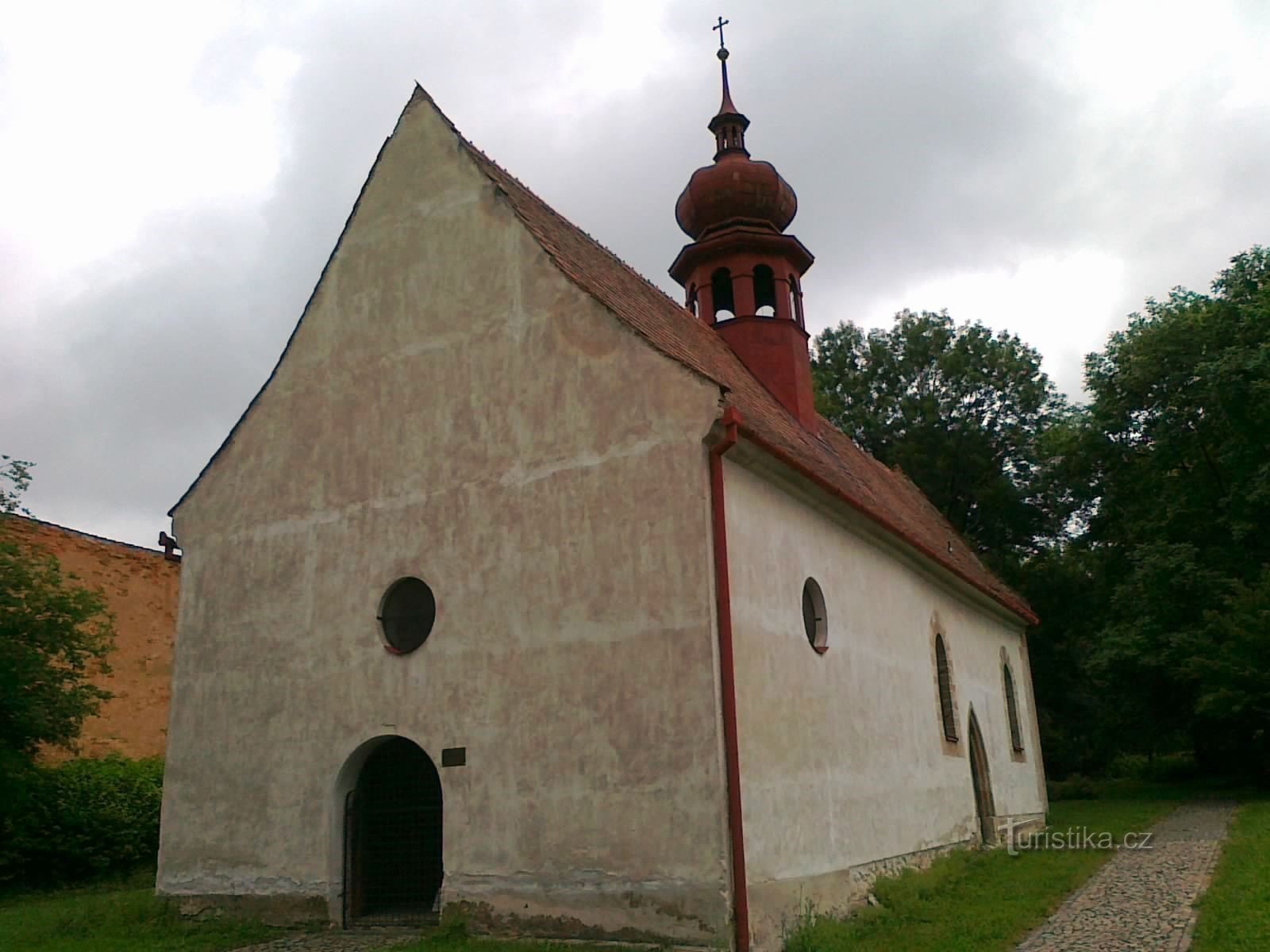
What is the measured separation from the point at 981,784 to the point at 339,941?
36.5 ft

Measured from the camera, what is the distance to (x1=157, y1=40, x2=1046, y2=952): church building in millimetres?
9156

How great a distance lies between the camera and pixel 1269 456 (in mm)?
25281

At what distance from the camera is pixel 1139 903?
35.4ft

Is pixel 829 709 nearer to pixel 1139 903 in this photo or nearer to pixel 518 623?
pixel 518 623

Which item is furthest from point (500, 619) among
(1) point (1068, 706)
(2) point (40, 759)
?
(1) point (1068, 706)

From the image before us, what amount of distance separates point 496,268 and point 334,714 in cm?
490

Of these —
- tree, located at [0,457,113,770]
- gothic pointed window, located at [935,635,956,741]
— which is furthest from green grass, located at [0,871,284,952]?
gothic pointed window, located at [935,635,956,741]

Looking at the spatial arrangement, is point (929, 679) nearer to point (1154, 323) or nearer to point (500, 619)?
point (500, 619)

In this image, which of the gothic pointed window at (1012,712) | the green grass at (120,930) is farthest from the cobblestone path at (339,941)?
the gothic pointed window at (1012,712)

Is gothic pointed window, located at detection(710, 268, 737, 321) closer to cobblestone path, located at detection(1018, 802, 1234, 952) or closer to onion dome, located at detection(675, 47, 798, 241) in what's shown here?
onion dome, located at detection(675, 47, 798, 241)

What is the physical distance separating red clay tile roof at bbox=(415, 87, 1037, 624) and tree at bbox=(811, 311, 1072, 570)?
583 inches

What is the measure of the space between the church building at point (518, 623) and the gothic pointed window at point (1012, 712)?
6.97 metres

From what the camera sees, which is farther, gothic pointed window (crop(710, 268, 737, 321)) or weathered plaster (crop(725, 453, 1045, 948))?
gothic pointed window (crop(710, 268, 737, 321))

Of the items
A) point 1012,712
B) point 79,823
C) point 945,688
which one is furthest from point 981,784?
point 79,823
